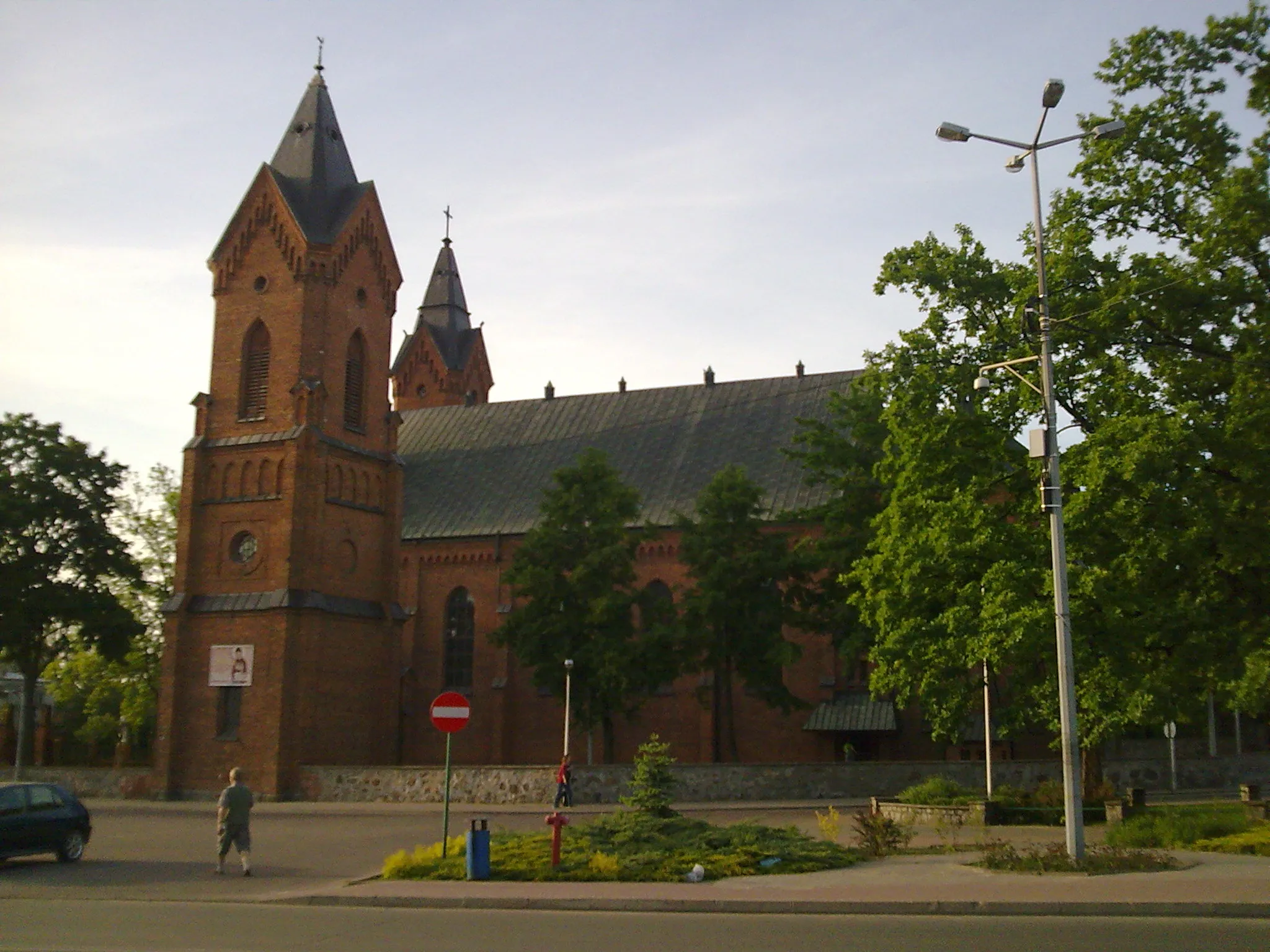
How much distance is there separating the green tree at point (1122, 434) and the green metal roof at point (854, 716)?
50.6 feet

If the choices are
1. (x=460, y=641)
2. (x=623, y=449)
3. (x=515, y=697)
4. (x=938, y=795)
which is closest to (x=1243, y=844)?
(x=938, y=795)

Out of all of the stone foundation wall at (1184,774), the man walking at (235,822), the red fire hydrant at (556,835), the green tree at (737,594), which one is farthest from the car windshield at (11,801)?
the stone foundation wall at (1184,774)

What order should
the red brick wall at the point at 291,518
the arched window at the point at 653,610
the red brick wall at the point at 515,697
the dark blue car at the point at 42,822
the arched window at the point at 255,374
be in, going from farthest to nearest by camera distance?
the red brick wall at the point at 515,697
the arched window at the point at 255,374
the red brick wall at the point at 291,518
the arched window at the point at 653,610
the dark blue car at the point at 42,822

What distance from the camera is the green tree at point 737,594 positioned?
39406 millimetres

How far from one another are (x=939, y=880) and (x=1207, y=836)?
252 inches

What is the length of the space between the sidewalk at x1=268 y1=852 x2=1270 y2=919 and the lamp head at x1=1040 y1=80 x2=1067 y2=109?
10.9 m

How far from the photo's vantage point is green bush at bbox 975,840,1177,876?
661 inches

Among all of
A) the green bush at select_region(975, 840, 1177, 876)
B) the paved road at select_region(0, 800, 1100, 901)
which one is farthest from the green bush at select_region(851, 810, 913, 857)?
the green bush at select_region(975, 840, 1177, 876)

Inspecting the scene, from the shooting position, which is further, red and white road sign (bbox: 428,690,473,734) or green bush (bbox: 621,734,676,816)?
green bush (bbox: 621,734,676,816)

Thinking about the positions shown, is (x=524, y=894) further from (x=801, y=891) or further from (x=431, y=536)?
(x=431, y=536)

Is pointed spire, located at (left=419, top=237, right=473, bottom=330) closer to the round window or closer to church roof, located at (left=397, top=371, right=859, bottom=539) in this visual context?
church roof, located at (left=397, top=371, right=859, bottom=539)

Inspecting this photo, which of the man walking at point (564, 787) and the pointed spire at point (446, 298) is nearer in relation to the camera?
the man walking at point (564, 787)

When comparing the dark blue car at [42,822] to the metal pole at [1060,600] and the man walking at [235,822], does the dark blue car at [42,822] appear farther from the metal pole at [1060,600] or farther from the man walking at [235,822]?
the metal pole at [1060,600]

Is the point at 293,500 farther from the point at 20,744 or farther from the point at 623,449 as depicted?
the point at 623,449
